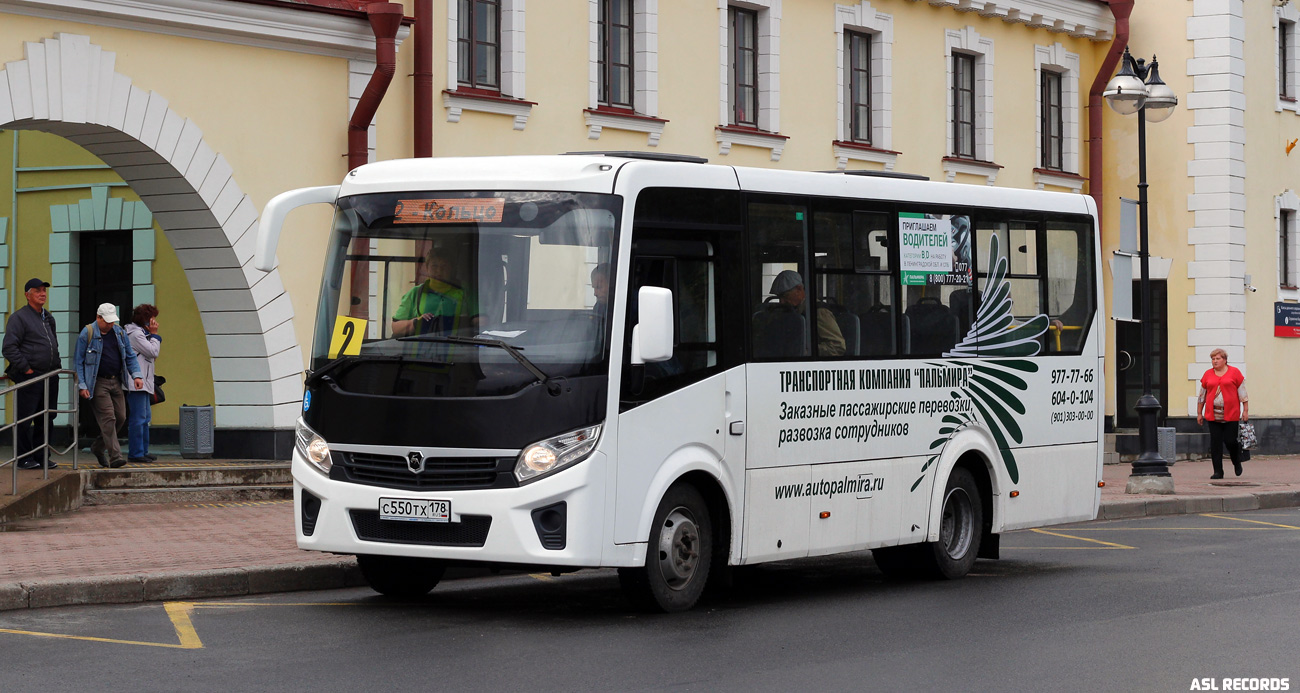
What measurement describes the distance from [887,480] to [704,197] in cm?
254

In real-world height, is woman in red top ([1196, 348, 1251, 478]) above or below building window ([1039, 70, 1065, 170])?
below

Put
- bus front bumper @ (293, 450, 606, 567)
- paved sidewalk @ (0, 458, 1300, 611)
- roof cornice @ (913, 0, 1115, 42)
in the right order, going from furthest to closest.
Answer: roof cornice @ (913, 0, 1115, 42), paved sidewalk @ (0, 458, 1300, 611), bus front bumper @ (293, 450, 606, 567)

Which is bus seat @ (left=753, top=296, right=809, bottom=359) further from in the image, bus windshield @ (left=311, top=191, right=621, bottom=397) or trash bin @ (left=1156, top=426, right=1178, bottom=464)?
trash bin @ (left=1156, top=426, right=1178, bottom=464)

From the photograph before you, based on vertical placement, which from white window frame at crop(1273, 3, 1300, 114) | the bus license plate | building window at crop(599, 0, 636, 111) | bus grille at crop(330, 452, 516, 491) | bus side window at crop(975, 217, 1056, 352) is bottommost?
the bus license plate

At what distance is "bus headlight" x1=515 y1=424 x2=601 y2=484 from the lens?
9633 mm

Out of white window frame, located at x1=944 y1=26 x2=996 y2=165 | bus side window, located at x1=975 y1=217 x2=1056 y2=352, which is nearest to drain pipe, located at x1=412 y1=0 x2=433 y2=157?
bus side window, located at x1=975 y1=217 x2=1056 y2=352

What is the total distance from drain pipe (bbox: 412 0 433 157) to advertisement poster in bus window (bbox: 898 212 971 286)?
797 cm

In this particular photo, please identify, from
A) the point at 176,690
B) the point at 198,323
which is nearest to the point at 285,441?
the point at 198,323

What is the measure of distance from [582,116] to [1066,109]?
35.9 ft

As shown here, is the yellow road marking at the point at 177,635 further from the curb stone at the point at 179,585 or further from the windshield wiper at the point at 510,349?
the windshield wiper at the point at 510,349

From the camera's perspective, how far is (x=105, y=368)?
17219 mm

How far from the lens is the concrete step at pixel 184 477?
16.6 m

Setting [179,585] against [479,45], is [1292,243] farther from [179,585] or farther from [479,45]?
[179,585]

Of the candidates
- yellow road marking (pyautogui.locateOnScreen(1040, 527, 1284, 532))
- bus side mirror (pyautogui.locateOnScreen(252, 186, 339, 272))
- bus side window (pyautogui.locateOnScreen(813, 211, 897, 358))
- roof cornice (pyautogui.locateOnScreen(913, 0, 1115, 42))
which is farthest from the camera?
roof cornice (pyautogui.locateOnScreen(913, 0, 1115, 42))
